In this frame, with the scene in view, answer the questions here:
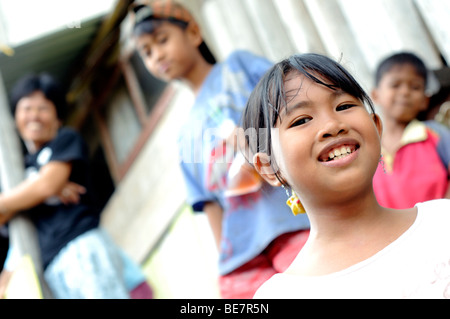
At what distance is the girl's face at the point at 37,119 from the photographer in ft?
9.23

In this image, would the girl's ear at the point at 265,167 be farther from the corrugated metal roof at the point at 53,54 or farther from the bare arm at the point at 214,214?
the corrugated metal roof at the point at 53,54

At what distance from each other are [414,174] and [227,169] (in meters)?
0.68

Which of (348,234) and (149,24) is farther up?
(149,24)

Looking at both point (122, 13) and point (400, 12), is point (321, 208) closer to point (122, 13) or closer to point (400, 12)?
point (400, 12)

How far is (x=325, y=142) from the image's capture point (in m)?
1.14

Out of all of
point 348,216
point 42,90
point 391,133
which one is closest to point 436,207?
point 348,216

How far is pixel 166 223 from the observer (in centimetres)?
394

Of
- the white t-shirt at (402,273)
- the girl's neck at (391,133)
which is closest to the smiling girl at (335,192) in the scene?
the white t-shirt at (402,273)

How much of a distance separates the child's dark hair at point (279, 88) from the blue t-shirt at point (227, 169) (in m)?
0.30

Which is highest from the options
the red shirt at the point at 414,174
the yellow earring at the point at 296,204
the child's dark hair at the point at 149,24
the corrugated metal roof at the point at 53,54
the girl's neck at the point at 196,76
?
the corrugated metal roof at the point at 53,54

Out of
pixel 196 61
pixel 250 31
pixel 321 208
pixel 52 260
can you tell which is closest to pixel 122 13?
pixel 250 31

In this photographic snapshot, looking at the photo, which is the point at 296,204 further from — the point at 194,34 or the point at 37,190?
the point at 37,190

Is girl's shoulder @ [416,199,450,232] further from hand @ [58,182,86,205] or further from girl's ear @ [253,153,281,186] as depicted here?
hand @ [58,182,86,205]

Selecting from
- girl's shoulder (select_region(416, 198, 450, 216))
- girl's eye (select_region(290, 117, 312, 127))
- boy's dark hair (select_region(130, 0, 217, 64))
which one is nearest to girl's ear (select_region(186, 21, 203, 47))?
boy's dark hair (select_region(130, 0, 217, 64))
